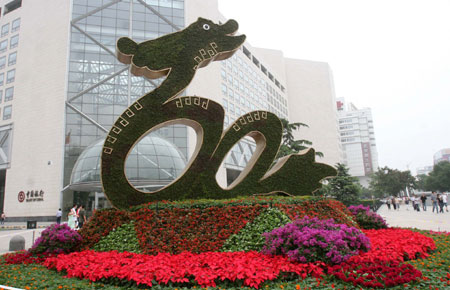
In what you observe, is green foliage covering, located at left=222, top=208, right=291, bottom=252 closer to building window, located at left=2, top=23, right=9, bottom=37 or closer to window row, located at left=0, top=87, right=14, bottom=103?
window row, located at left=0, top=87, right=14, bottom=103

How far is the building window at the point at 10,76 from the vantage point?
1602 inches

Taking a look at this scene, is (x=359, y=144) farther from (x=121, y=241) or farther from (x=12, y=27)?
(x=121, y=241)

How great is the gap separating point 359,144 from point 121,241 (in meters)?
136

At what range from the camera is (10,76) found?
41031 mm

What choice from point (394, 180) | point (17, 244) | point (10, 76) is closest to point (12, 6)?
point (10, 76)

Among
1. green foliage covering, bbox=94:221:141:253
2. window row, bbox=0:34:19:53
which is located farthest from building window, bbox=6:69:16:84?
green foliage covering, bbox=94:221:141:253

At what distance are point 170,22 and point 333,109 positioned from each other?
57.2 m

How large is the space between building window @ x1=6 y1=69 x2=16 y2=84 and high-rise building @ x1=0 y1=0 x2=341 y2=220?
143mm

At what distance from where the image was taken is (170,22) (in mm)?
39875

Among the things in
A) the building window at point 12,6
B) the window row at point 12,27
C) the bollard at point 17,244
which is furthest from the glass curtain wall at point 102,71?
the bollard at point 17,244

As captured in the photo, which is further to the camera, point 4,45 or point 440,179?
point 440,179

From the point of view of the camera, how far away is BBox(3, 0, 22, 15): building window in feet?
149

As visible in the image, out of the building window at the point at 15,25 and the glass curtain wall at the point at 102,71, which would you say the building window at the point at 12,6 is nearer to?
the building window at the point at 15,25

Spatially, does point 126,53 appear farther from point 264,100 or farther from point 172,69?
point 264,100
